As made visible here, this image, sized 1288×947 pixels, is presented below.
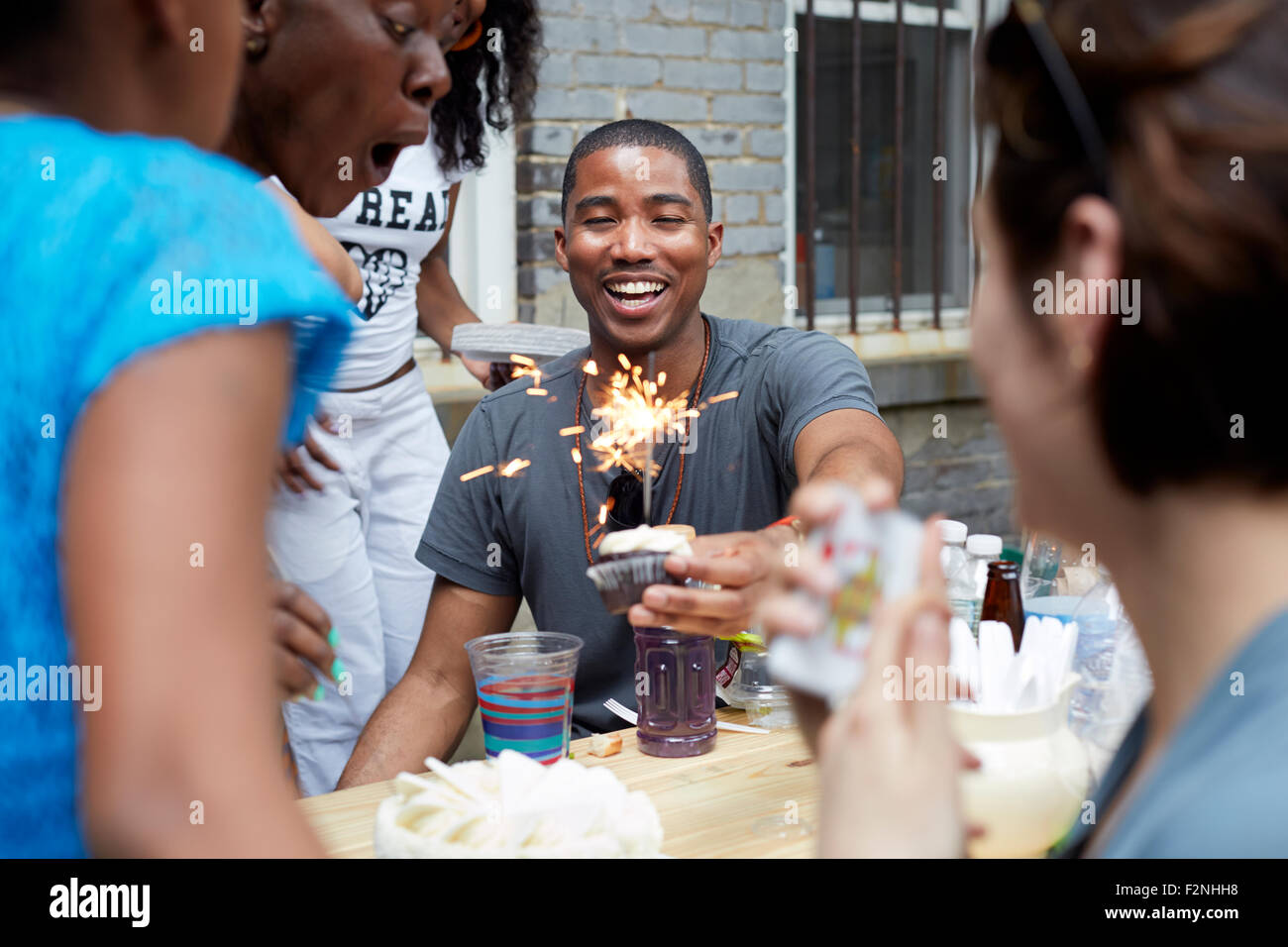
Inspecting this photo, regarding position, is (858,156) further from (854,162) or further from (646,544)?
(646,544)

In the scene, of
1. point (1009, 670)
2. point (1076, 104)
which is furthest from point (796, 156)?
point (1076, 104)

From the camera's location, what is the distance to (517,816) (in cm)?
137

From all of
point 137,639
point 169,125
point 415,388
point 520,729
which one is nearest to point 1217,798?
point 137,639

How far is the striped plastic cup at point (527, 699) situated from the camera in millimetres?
1890

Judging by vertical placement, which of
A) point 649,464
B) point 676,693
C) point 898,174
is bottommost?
point 676,693

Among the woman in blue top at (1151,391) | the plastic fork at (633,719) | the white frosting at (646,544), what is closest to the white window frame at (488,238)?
the plastic fork at (633,719)

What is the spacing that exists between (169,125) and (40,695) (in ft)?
1.33

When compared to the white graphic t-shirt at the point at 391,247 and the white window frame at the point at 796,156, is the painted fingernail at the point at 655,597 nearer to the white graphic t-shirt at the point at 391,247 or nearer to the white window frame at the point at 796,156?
the white graphic t-shirt at the point at 391,247

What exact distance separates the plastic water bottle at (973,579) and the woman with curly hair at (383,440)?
5.00 ft

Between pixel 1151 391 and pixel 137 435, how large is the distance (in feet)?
2.24

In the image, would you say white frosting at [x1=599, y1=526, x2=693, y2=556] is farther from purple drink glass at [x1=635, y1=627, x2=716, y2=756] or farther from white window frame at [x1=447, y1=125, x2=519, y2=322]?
white window frame at [x1=447, y1=125, x2=519, y2=322]

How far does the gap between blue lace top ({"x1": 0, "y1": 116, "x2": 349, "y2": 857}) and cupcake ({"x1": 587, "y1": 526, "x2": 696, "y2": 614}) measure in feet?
3.66

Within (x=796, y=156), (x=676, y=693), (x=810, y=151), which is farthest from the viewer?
(x=796, y=156)
